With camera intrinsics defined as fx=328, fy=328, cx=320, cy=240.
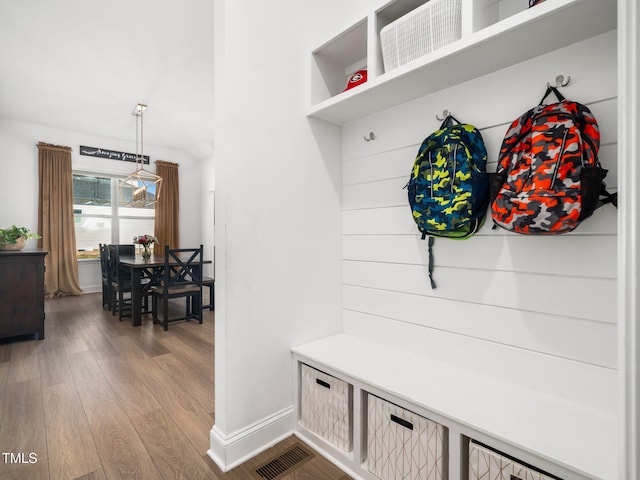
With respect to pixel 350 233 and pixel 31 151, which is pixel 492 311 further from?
pixel 31 151

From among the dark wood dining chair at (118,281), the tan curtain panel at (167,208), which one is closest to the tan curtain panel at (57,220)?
the tan curtain panel at (167,208)

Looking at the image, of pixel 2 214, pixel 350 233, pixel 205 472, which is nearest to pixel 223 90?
pixel 350 233

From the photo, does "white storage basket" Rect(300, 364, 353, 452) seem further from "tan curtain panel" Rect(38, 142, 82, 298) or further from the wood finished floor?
"tan curtain panel" Rect(38, 142, 82, 298)

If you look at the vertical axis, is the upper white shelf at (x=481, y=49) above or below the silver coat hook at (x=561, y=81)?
above

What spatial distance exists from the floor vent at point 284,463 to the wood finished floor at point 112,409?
1.3 inches

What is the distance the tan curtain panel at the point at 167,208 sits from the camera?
20.5 ft

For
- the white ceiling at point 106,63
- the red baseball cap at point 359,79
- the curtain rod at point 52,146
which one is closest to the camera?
the red baseball cap at point 359,79

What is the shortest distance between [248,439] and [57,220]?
553 cm

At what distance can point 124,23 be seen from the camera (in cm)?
276

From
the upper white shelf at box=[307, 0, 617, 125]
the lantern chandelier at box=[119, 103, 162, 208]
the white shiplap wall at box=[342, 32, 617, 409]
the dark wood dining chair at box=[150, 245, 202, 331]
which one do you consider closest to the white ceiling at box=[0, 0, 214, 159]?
the lantern chandelier at box=[119, 103, 162, 208]

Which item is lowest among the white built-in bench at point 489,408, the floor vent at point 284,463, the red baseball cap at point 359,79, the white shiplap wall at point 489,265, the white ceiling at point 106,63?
the floor vent at point 284,463

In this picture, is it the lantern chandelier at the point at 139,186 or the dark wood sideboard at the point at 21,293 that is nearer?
the dark wood sideboard at the point at 21,293

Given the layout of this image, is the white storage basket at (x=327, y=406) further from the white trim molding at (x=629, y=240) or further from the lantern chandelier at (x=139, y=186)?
the lantern chandelier at (x=139, y=186)

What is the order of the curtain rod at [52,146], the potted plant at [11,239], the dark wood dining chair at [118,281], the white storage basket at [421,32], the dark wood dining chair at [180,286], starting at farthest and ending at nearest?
the curtain rod at [52,146]
the dark wood dining chair at [118,281]
the dark wood dining chair at [180,286]
the potted plant at [11,239]
the white storage basket at [421,32]
